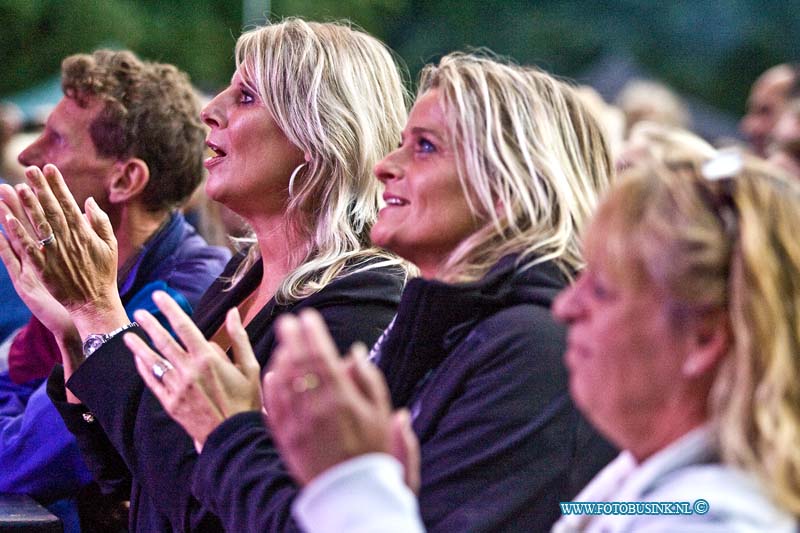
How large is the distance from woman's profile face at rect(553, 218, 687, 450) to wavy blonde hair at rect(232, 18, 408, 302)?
4.07ft

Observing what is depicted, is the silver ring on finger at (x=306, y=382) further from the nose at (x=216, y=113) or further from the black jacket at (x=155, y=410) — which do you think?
the nose at (x=216, y=113)

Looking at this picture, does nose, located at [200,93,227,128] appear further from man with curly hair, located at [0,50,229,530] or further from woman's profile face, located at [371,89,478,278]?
woman's profile face, located at [371,89,478,278]

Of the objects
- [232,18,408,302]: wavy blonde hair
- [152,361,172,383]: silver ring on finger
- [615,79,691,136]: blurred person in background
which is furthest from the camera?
[615,79,691,136]: blurred person in background

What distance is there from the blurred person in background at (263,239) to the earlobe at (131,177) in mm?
570

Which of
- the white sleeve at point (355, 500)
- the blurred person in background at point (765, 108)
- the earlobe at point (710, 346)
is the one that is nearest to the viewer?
the white sleeve at point (355, 500)

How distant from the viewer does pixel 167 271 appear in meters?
3.38

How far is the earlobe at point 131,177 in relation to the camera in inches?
138

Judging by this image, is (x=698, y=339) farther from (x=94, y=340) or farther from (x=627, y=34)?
(x=627, y=34)

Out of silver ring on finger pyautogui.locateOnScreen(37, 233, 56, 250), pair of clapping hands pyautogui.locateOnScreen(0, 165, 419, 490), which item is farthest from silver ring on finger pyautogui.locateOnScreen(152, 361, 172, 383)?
silver ring on finger pyautogui.locateOnScreen(37, 233, 56, 250)

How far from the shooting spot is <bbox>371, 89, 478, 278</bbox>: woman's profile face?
215 centimetres

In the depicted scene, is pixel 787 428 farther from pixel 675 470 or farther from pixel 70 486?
pixel 70 486

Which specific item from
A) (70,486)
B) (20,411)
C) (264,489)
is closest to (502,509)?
(264,489)

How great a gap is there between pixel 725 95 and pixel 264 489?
17.5m

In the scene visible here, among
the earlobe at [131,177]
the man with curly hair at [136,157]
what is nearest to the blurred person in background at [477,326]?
the man with curly hair at [136,157]
